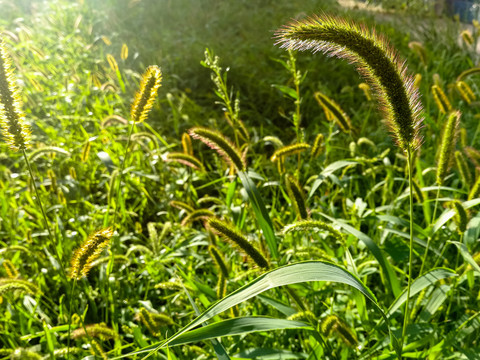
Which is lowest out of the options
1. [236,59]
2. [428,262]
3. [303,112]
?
[428,262]

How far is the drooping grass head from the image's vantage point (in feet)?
3.01

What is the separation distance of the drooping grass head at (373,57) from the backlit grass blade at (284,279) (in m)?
0.31

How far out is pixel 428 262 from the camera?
79.0 inches

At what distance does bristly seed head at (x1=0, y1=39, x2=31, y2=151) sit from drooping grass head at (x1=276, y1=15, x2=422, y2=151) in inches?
25.8

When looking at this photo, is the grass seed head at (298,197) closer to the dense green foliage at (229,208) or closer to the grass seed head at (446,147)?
the dense green foliage at (229,208)

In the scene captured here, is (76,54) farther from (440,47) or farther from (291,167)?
(440,47)

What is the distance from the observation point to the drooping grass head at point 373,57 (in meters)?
0.92

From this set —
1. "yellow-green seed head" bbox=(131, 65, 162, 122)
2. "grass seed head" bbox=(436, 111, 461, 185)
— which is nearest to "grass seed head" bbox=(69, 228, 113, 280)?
"yellow-green seed head" bbox=(131, 65, 162, 122)

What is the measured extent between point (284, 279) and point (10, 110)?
30.4 inches

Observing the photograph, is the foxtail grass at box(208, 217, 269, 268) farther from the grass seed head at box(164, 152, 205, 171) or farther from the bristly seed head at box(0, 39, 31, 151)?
the grass seed head at box(164, 152, 205, 171)

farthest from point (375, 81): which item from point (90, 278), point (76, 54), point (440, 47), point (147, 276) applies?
Result: point (440, 47)

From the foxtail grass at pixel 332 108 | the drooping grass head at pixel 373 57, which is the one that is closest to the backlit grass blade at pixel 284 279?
the drooping grass head at pixel 373 57

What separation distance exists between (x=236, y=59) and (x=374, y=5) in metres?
5.87

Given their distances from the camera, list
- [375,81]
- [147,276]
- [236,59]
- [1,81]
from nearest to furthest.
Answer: [375,81] → [1,81] → [147,276] → [236,59]
